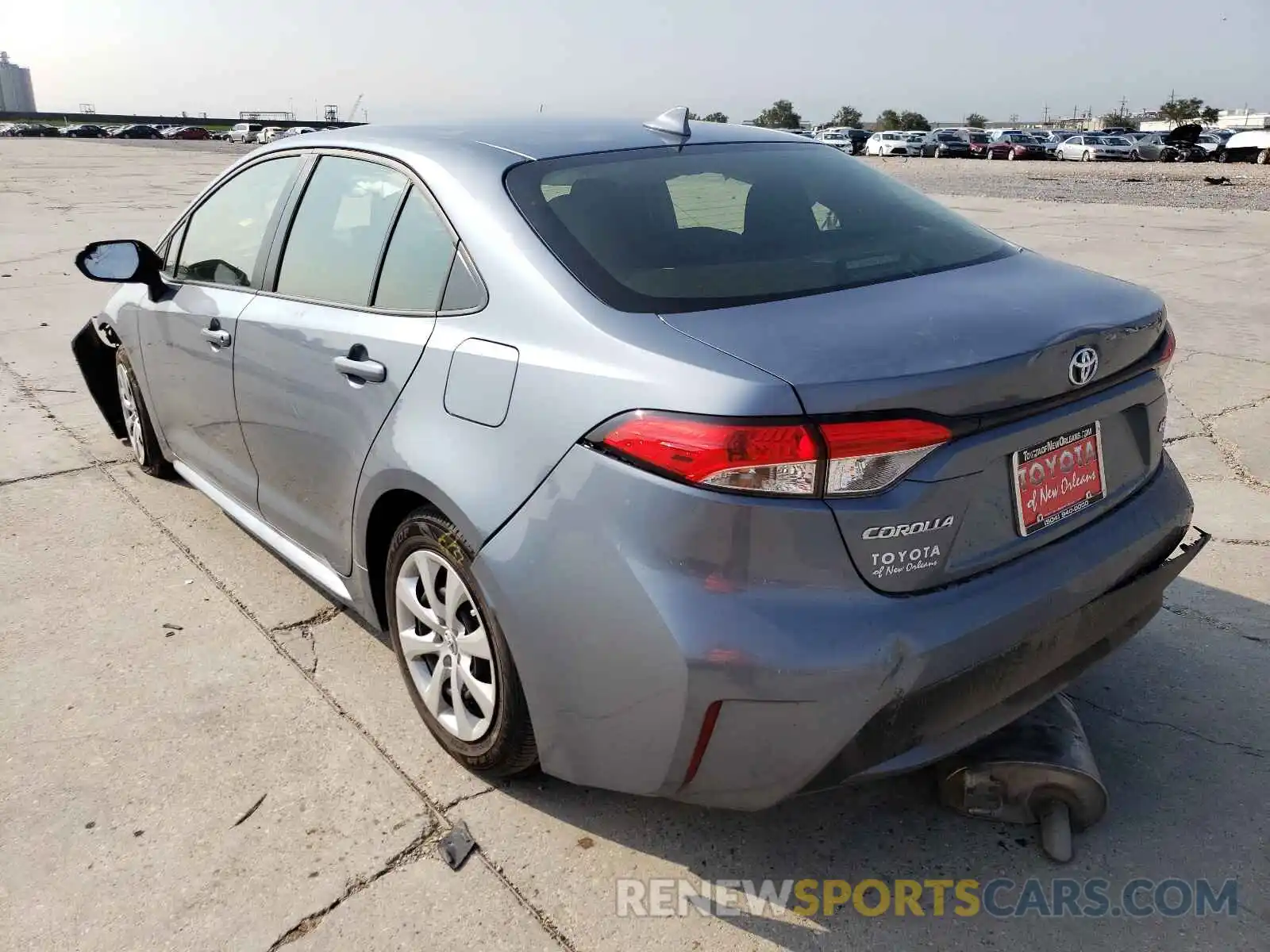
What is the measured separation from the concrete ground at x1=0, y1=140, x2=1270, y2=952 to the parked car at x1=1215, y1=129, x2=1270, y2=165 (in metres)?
32.4

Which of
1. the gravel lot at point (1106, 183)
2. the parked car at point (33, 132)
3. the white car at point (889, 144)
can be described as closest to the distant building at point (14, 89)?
the parked car at point (33, 132)

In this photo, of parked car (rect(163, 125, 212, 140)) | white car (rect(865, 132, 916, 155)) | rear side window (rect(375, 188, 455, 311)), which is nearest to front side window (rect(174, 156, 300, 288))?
rear side window (rect(375, 188, 455, 311))

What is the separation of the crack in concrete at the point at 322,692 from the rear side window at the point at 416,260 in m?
1.20

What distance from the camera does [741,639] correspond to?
6.20ft

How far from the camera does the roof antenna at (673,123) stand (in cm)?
301

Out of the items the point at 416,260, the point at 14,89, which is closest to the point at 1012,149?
the point at 416,260

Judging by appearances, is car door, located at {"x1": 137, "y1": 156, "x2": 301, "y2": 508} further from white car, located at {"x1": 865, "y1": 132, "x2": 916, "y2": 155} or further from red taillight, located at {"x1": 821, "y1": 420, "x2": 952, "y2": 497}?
white car, located at {"x1": 865, "y1": 132, "x2": 916, "y2": 155}

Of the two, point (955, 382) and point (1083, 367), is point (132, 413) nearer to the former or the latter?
point (955, 382)

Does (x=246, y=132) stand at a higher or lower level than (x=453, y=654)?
lower

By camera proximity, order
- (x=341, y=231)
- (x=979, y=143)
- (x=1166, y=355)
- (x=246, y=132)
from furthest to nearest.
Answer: (x=246, y=132) < (x=979, y=143) < (x=341, y=231) < (x=1166, y=355)

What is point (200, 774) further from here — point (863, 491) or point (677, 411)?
point (863, 491)

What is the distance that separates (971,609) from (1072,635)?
387 millimetres

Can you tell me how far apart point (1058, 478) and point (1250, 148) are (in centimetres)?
3550

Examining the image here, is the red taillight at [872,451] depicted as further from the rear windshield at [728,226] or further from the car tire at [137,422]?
the car tire at [137,422]
